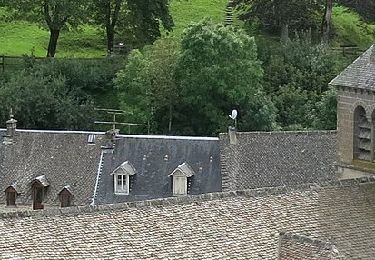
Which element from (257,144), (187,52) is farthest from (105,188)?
(187,52)

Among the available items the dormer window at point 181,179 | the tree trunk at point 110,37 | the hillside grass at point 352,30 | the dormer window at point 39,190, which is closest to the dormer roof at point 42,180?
the dormer window at point 39,190

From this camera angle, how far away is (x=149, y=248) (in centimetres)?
2325

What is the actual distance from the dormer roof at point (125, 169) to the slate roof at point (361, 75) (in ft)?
65.2

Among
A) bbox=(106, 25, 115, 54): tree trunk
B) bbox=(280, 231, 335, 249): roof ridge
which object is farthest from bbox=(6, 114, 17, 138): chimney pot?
bbox=(280, 231, 335, 249): roof ridge

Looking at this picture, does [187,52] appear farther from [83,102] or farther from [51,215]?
[51,215]

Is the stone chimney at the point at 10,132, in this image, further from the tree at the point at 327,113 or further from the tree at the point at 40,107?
the tree at the point at 327,113

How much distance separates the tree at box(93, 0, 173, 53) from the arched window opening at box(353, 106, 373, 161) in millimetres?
41364

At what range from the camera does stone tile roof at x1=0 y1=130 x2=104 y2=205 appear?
169ft

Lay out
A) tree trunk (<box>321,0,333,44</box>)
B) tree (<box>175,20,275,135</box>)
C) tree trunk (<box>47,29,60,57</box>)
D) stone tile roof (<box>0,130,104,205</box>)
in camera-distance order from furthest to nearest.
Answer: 1. tree trunk (<box>321,0,333,44</box>)
2. tree trunk (<box>47,29,60,57</box>)
3. tree (<box>175,20,275,135</box>)
4. stone tile roof (<box>0,130,104,205</box>)

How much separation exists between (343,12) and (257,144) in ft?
117

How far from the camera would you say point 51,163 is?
52.9 meters

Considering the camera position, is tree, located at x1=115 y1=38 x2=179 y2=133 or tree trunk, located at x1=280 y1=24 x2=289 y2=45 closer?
tree, located at x1=115 y1=38 x2=179 y2=133

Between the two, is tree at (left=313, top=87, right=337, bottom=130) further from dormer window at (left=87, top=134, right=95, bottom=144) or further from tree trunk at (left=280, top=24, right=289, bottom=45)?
dormer window at (left=87, top=134, right=95, bottom=144)

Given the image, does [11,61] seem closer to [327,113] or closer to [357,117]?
[327,113]
